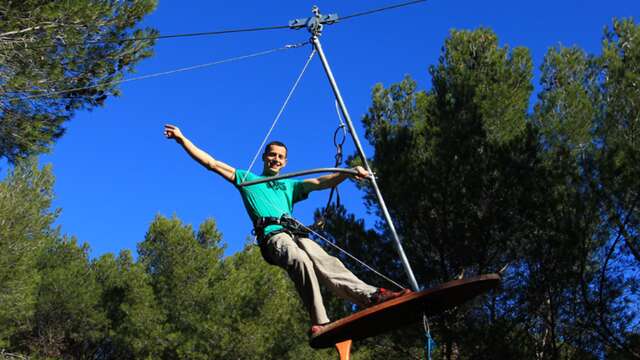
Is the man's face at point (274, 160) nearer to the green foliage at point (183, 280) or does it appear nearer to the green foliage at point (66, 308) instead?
the green foliage at point (183, 280)

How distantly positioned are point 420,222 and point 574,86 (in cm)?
358

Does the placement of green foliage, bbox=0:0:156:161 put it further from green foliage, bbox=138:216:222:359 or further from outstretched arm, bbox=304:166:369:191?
green foliage, bbox=138:216:222:359

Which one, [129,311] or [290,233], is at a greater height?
[129,311]

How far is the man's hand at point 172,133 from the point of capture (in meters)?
4.24

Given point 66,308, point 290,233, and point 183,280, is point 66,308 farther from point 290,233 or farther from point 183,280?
point 290,233

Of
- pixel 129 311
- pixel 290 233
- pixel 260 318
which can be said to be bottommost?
pixel 290 233

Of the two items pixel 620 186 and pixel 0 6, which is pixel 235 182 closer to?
Answer: pixel 0 6

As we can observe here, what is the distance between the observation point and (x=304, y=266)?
4.03 meters

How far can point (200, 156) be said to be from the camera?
14.1 feet

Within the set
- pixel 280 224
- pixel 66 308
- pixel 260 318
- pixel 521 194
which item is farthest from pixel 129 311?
pixel 280 224

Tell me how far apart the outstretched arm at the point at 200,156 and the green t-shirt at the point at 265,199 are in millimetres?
53

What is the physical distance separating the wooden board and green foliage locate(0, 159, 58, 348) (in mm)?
14091

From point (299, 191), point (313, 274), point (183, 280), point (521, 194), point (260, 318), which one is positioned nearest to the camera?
point (313, 274)

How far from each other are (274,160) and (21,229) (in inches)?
613
